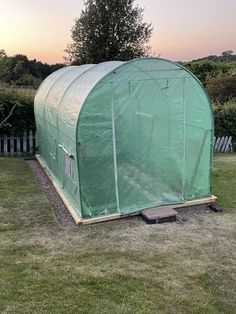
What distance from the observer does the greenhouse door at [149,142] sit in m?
7.74

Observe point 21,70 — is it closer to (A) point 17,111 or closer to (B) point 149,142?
(A) point 17,111

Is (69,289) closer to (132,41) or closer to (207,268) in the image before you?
(207,268)

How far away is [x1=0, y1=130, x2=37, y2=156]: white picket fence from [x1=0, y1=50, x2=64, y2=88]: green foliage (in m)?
1.83

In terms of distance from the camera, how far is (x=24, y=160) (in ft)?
43.1

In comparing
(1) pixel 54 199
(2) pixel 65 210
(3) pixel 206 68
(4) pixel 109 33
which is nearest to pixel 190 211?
(2) pixel 65 210

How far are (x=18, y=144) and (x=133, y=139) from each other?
7.23 meters

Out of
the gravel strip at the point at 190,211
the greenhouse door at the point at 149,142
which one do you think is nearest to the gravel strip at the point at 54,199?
the greenhouse door at the point at 149,142

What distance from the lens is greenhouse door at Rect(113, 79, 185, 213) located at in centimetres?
774

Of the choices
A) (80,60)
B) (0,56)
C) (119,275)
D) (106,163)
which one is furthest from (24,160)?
(80,60)

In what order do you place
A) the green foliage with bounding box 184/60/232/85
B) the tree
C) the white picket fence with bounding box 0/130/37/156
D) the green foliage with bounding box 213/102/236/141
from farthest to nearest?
the green foliage with bounding box 184/60/232/85 < the tree < the green foliage with bounding box 213/102/236/141 < the white picket fence with bounding box 0/130/37/156

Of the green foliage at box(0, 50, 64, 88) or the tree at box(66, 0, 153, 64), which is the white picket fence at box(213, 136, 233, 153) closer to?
the green foliage at box(0, 50, 64, 88)

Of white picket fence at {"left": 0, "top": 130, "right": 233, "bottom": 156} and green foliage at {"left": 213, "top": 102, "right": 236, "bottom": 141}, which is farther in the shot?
green foliage at {"left": 213, "top": 102, "right": 236, "bottom": 141}

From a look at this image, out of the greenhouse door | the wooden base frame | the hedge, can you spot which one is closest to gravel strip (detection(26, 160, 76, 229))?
the wooden base frame

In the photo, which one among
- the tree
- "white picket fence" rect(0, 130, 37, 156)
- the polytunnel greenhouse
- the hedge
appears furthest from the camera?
the tree
